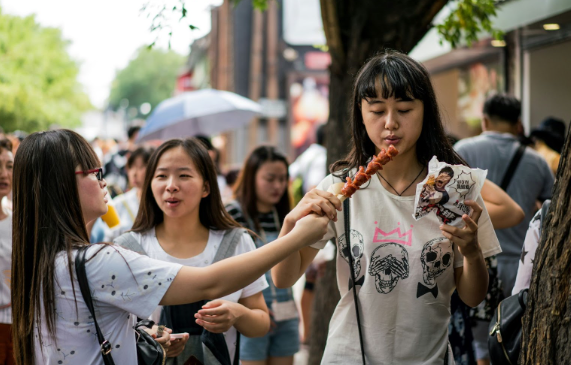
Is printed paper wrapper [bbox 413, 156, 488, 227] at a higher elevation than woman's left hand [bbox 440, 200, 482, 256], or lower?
higher

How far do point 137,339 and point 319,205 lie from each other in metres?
0.98

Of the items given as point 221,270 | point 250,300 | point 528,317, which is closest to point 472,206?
point 528,317

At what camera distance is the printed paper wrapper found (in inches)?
Answer: 95.3

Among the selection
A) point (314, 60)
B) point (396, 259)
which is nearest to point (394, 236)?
point (396, 259)

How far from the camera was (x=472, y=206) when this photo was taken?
2471mm

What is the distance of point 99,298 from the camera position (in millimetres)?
2498

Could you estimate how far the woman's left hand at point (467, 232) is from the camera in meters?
2.45

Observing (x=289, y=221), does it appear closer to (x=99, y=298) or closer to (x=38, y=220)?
(x=99, y=298)

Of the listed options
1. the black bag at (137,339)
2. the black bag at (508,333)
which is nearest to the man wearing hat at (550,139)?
the black bag at (508,333)

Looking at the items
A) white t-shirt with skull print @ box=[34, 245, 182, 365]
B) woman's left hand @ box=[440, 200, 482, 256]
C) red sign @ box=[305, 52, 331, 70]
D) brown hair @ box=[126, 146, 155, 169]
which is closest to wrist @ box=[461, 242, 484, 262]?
woman's left hand @ box=[440, 200, 482, 256]

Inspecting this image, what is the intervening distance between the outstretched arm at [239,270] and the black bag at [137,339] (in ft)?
0.88

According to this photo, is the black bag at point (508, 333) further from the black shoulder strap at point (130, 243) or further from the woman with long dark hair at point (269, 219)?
the woman with long dark hair at point (269, 219)

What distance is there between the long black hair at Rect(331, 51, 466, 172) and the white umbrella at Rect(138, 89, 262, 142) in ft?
22.7

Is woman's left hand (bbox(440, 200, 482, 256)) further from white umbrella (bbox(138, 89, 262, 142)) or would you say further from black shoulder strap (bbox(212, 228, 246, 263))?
white umbrella (bbox(138, 89, 262, 142))
